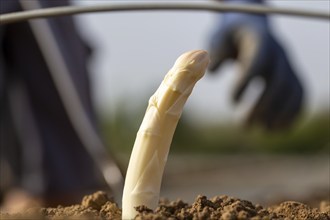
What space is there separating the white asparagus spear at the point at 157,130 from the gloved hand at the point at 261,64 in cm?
166

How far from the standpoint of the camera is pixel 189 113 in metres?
16.7

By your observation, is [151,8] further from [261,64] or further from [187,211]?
[261,64]

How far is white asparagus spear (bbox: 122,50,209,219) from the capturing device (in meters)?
1.25

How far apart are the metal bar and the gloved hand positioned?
1.24m

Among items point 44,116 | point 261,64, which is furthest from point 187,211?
point 44,116

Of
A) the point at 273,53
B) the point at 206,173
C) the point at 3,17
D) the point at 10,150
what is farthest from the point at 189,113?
the point at 3,17

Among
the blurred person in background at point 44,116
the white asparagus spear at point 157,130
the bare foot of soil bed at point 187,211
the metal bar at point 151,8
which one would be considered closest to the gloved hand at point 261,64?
the blurred person in background at point 44,116

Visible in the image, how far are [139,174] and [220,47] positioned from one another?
85.9 inches

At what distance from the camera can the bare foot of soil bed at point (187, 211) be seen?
1240 millimetres

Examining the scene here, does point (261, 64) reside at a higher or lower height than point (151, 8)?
higher

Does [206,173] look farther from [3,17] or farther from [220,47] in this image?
[3,17]

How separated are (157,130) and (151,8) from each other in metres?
0.45

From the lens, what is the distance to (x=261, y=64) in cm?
304

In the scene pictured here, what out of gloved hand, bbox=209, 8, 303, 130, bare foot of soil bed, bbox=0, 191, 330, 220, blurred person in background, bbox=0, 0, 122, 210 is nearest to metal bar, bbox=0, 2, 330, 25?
bare foot of soil bed, bbox=0, 191, 330, 220
